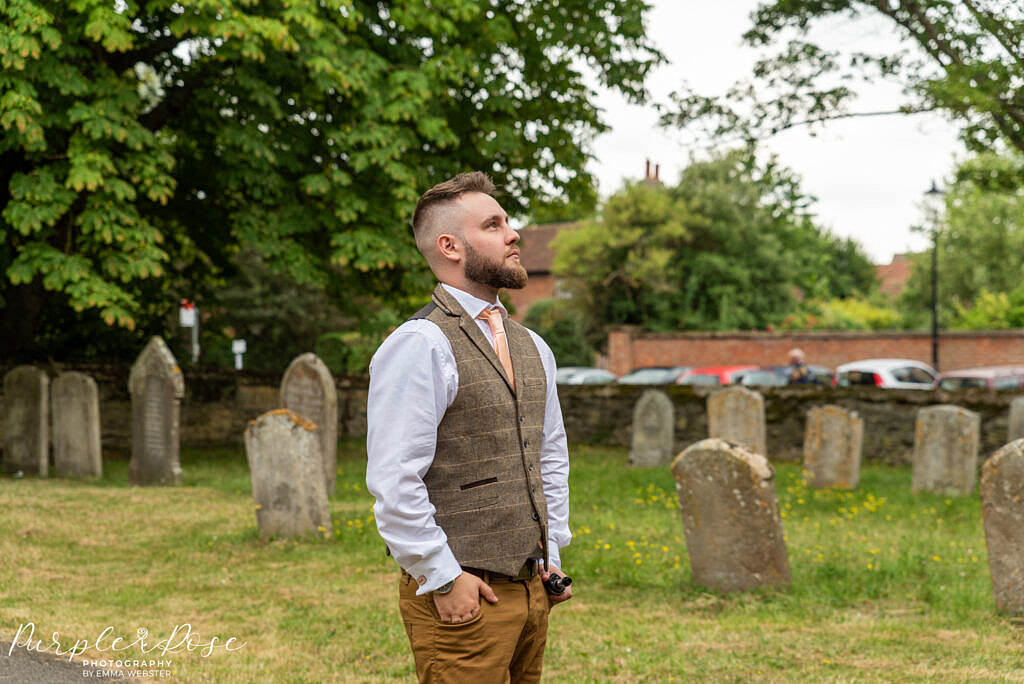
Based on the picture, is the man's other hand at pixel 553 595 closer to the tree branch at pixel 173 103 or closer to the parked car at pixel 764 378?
the tree branch at pixel 173 103

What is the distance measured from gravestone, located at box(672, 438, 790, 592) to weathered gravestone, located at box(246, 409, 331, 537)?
330cm

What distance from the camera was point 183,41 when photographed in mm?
13617

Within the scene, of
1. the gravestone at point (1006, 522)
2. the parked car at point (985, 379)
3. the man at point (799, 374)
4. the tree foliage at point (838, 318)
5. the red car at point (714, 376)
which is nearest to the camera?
the gravestone at point (1006, 522)

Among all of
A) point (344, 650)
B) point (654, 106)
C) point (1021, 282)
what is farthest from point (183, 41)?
point (1021, 282)

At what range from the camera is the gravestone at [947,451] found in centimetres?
1205

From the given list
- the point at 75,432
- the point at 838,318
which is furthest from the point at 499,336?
the point at 838,318

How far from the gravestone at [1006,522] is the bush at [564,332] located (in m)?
27.3

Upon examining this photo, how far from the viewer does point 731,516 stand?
21.7 ft

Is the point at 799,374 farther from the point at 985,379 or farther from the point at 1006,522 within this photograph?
the point at 1006,522

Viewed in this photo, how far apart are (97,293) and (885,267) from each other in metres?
82.0

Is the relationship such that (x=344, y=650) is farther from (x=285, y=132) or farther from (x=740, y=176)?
(x=740, y=176)

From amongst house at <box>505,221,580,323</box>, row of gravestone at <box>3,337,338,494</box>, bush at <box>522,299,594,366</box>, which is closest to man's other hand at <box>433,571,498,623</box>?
row of gravestone at <box>3,337,338,494</box>

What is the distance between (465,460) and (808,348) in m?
32.7

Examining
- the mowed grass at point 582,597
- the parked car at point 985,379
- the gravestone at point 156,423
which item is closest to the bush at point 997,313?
the parked car at point 985,379
